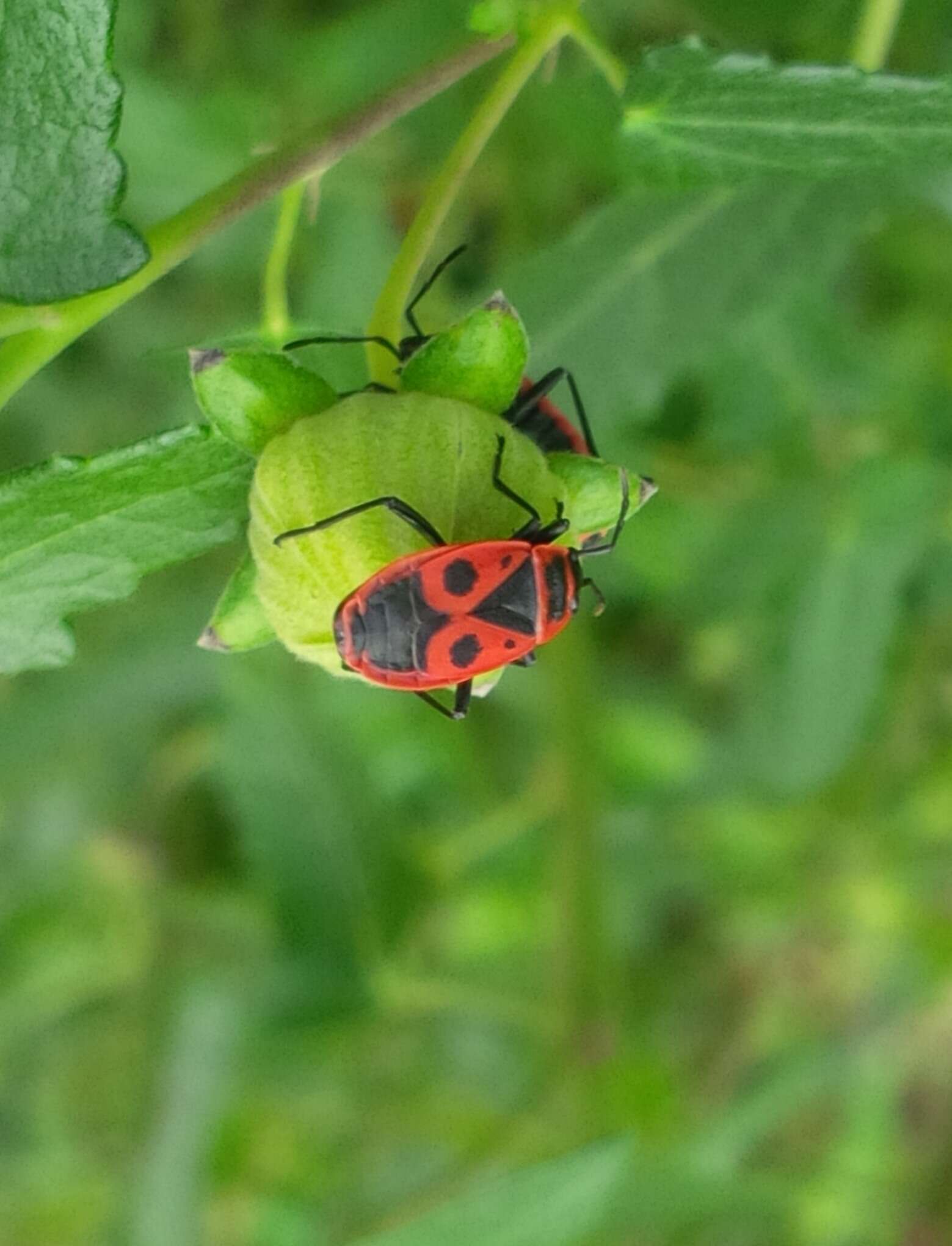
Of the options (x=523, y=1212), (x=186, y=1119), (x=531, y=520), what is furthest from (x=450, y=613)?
(x=186, y=1119)

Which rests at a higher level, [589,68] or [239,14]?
[239,14]

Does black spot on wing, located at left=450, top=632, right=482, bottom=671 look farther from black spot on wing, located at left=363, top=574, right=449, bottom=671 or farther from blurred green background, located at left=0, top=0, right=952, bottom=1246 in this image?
blurred green background, located at left=0, top=0, right=952, bottom=1246

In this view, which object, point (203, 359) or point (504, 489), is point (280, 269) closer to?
point (203, 359)

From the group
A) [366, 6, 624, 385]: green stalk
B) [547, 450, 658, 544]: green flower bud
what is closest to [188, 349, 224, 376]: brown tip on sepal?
[366, 6, 624, 385]: green stalk

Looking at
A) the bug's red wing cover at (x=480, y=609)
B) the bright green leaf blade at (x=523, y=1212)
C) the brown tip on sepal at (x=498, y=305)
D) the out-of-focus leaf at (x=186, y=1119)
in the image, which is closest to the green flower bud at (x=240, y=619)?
the bug's red wing cover at (x=480, y=609)

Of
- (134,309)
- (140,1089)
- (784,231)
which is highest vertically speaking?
(134,309)

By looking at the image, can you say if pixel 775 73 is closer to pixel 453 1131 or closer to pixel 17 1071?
pixel 453 1131

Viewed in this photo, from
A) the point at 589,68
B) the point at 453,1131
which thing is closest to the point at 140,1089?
the point at 453,1131

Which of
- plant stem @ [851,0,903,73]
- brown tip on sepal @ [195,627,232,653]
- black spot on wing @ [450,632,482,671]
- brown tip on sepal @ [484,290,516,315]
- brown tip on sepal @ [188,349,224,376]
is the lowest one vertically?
black spot on wing @ [450,632,482,671]
